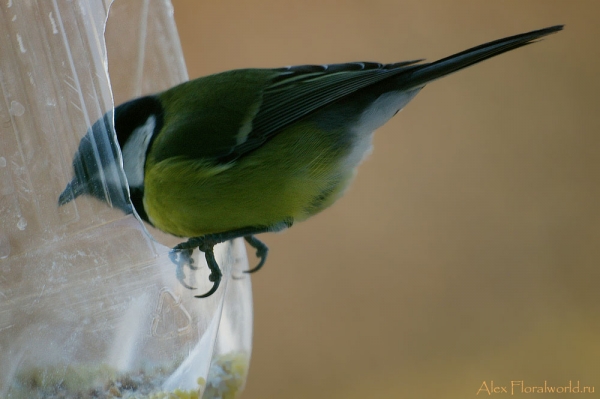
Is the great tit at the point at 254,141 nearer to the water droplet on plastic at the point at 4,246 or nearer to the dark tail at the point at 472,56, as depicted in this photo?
the dark tail at the point at 472,56

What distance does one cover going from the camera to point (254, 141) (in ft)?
3.63

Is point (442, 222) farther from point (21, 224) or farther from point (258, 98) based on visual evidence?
point (21, 224)

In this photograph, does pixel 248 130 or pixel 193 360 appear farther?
pixel 248 130

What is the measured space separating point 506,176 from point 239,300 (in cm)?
172

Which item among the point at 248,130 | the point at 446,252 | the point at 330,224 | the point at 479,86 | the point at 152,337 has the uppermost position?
the point at 248,130

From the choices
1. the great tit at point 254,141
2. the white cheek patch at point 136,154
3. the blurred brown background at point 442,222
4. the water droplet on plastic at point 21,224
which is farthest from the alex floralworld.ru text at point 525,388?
the water droplet on plastic at point 21,224

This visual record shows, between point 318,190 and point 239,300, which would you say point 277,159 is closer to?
point 318,190

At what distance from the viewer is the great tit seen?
1.03m

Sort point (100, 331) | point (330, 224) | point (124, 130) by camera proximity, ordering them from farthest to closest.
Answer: point (330, 224) → point (124, 130) → point (100, 331)

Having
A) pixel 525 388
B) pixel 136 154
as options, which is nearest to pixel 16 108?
pixel 136 154

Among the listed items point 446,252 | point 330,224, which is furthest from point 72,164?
point 446,252

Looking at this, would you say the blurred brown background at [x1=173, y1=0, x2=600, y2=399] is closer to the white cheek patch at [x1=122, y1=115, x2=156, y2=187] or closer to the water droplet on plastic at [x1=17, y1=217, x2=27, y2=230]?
the white cheek patch at [x1=122, y1=115, x2=156, y2=187]

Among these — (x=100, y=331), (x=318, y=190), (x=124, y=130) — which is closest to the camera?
(x=100, y=331)

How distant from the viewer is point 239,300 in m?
1.09
